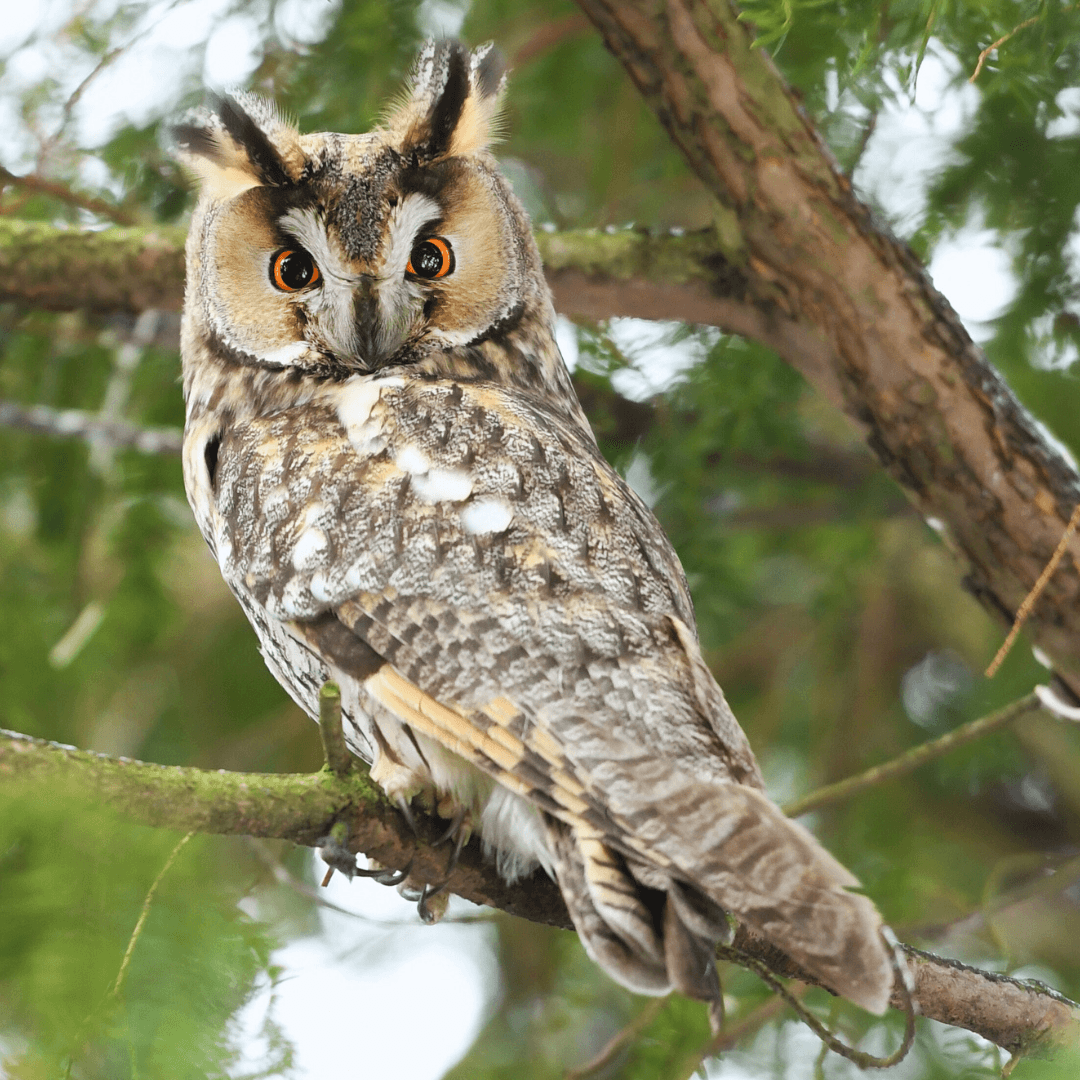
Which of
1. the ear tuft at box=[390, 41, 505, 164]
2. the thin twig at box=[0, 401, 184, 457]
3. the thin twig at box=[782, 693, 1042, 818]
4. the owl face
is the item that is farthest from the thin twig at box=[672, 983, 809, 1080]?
the thin twig at box=[0, 401, 184, 457]

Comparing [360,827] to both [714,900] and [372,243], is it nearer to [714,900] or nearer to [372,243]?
[714,900]

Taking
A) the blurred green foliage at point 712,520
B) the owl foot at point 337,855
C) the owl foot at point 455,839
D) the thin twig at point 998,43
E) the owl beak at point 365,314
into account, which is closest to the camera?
the owl foot at point 337,855

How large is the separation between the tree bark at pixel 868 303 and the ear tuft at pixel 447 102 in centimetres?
27

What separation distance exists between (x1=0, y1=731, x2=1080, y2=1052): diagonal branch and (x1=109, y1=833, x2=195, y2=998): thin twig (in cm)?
2

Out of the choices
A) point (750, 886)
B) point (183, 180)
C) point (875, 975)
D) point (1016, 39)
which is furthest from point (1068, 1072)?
point (183, 180)

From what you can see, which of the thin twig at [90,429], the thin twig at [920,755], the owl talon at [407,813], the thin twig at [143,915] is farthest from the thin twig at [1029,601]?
the thin twig at [90,429]

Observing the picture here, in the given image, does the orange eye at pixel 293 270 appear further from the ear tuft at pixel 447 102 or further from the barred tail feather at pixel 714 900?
the barred tail feather at pixel 714 900

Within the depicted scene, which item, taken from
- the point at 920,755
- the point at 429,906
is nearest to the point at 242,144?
the point at 429,906

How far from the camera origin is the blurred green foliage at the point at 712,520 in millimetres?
2320

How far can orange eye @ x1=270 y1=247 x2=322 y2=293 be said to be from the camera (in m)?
2.04

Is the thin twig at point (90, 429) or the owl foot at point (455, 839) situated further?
the thin twig at point (90, 429)

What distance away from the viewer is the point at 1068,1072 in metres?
1.02

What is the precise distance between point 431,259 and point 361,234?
0.17 metres

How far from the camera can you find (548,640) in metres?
1.56
